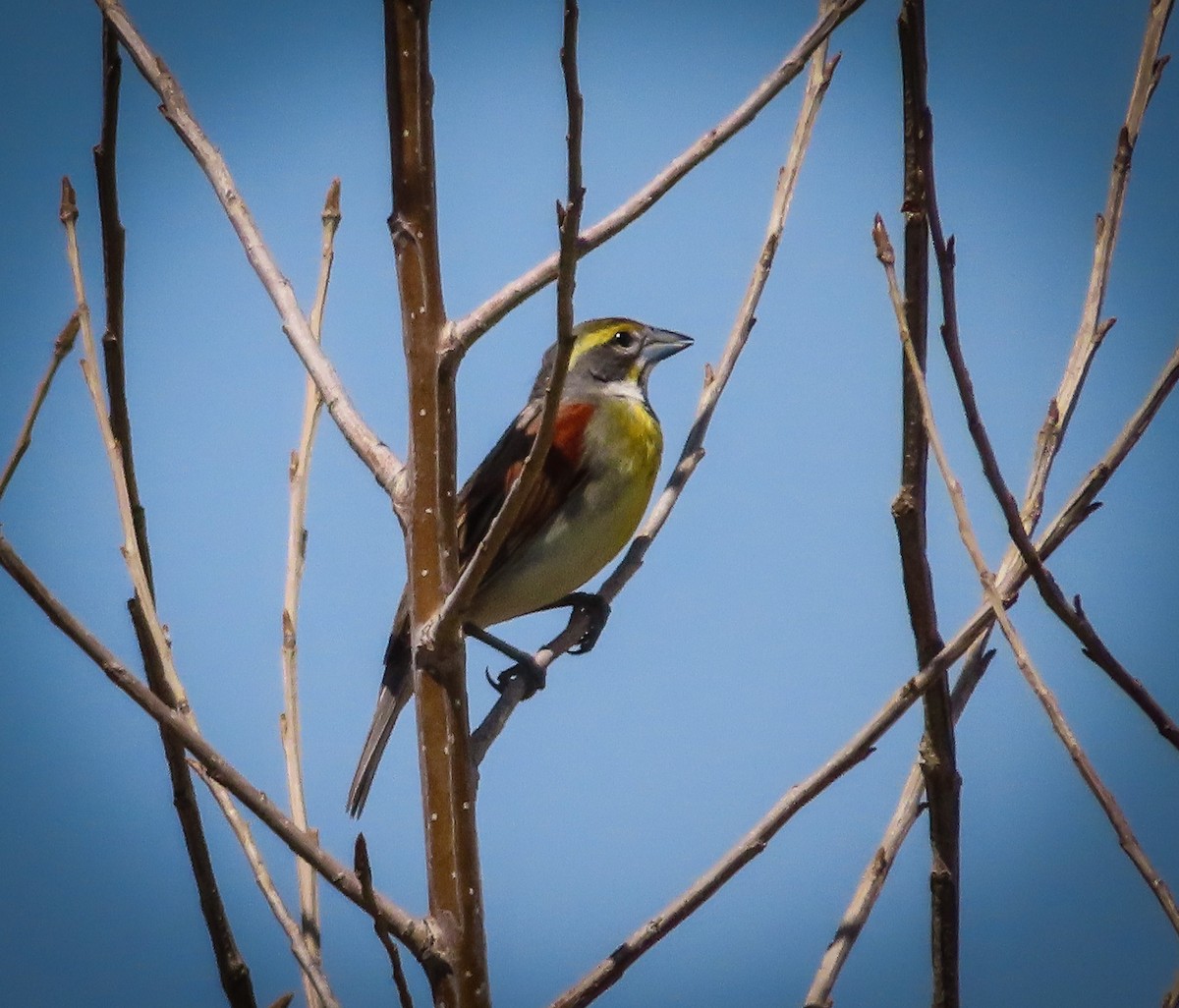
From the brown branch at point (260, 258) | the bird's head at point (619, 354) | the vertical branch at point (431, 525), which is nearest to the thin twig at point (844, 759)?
the vertical branch at point (431, 525)

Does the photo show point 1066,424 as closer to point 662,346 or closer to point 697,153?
point 697,153

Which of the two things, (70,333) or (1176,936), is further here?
(70,333)

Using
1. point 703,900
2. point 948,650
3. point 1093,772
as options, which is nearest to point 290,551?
point 703,900

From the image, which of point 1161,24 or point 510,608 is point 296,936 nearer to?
point 1161,24

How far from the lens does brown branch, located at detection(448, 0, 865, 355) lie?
7.75 ft

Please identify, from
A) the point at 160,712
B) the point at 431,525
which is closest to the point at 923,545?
the point at 431,525

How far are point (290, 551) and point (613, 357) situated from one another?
10.1 feet

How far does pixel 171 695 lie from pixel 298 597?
458 millimetres

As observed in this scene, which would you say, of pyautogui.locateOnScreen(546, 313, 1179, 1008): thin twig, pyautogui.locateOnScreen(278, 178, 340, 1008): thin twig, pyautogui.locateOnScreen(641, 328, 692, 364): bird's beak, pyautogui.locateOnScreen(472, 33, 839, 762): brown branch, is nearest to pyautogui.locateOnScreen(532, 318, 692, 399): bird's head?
pyautogui.locateOnScreen(641, 328, 692, 364): bird's beak

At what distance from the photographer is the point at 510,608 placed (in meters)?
5.20

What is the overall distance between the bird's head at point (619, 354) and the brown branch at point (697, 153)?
342cm

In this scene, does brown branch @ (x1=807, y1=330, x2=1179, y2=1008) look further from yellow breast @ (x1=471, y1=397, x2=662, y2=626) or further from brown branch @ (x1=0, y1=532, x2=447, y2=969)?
yellow breast @ (x1=471, y1=397, x2=662, y2=626)

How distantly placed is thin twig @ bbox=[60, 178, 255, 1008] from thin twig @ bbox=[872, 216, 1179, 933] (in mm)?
1432

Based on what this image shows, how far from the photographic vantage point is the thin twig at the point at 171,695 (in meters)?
2.56
